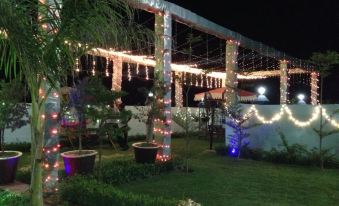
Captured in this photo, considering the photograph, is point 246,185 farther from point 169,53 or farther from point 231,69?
point 231,69

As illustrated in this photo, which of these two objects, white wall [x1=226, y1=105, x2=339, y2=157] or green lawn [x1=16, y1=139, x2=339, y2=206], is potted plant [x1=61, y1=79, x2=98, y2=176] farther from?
white wall [x1=226, y1=105, x2=339, y2=157]

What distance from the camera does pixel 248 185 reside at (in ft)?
22.2

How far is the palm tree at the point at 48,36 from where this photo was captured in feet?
10.4

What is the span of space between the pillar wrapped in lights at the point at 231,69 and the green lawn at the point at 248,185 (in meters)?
3.46

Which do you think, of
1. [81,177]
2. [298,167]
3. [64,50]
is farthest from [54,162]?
[298,167]

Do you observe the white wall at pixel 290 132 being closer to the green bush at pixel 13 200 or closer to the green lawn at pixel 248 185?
the green lawn at pixel 248 185

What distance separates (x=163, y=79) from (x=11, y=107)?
3.34 metres

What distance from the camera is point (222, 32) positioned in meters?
11.1

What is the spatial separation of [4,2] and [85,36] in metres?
0.76

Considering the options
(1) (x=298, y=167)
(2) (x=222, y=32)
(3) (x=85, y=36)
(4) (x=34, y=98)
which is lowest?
(1) (x=298, y=167)

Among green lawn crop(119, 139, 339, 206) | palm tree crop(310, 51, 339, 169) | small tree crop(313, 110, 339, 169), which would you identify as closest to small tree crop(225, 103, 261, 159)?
green lawn crop(119, 139, 339, 206)

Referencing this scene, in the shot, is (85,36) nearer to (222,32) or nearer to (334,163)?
(334,163)

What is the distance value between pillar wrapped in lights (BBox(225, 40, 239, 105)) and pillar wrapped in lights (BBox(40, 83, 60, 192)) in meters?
7.04

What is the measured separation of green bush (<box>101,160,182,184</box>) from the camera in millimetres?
6838
